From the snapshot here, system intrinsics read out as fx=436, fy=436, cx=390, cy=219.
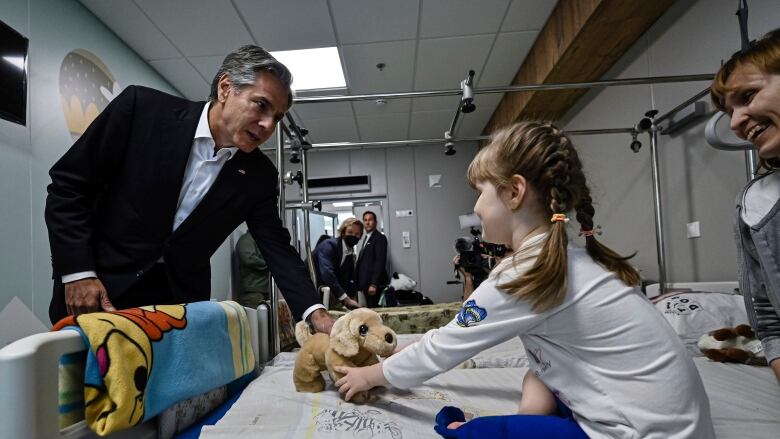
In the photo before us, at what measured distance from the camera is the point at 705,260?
2279 millimetres

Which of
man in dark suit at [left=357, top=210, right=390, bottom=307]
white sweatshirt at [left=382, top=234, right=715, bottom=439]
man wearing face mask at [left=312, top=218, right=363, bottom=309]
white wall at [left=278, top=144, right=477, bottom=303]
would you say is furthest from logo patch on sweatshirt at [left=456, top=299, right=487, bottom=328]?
white wall at [left=278, top=144, right=477, bottom=303]

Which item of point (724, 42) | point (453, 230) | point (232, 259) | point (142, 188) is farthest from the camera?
point (453, 230)

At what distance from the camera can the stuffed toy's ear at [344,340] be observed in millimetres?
1117

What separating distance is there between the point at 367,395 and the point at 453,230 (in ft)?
14.7

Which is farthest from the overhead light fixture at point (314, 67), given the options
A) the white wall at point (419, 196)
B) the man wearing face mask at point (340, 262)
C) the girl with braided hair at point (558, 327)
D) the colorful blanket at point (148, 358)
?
the girl with braided hair at point (558, 327)

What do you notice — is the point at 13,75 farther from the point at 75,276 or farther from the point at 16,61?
the point at 75,276

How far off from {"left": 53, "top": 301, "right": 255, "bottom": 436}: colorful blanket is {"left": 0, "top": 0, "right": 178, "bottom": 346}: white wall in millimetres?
1641

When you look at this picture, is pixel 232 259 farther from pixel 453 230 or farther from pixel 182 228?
pixel 182 228

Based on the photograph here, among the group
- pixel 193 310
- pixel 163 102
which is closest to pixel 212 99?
pixel 163 102

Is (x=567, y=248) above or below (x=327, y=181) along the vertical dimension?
below

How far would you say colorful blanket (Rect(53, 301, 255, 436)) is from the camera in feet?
2.33

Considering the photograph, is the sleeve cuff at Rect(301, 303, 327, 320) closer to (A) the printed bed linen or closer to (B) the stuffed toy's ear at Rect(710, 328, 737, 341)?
(A) the printed bed linen

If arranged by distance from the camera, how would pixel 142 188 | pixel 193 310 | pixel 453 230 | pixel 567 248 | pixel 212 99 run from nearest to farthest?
pixel 567 248 → pixel 193 310 → pixel 142 188 → pixel 212 99 → pixel 453 230

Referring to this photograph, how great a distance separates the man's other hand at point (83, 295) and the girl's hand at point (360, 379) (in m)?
0.60
